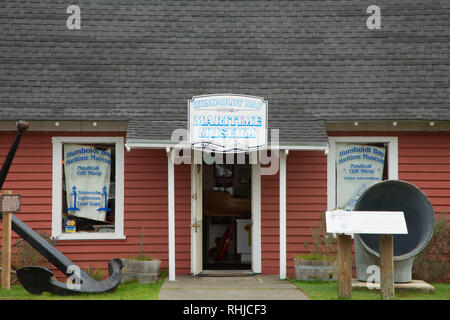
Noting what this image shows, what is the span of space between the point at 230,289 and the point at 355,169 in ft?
11.7

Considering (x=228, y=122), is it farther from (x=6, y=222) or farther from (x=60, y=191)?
(x=6, y=222)

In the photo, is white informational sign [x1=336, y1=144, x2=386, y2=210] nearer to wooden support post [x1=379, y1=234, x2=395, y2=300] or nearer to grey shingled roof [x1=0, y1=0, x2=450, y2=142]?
grey shingled roof [x1=0, y1=0, x2=450, y2=142]

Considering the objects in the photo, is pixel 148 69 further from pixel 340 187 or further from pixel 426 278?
pixel 426 278

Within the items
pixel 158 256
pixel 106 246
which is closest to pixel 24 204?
pixel 106 246

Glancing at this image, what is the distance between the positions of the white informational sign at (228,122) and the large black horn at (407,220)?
208 cm

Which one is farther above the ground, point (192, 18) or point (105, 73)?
point (192, 18)

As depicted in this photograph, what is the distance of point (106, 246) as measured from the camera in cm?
1194

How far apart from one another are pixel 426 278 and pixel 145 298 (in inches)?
207

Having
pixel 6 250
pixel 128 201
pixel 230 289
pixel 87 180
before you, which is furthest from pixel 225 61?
pixel 6 250

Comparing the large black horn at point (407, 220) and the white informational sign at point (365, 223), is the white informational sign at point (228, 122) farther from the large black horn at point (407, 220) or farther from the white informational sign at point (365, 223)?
the white informational sign at point (365, 223)

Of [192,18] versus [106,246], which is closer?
[106,246]

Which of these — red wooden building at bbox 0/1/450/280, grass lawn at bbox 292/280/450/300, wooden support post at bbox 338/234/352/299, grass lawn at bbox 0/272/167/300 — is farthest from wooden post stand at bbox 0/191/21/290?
wooden support post at bbox 338/234/352/299

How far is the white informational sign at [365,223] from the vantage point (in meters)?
8.66

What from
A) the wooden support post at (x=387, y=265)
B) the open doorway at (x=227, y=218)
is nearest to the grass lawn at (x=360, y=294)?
the wooden support post at (x=387, y=265)
